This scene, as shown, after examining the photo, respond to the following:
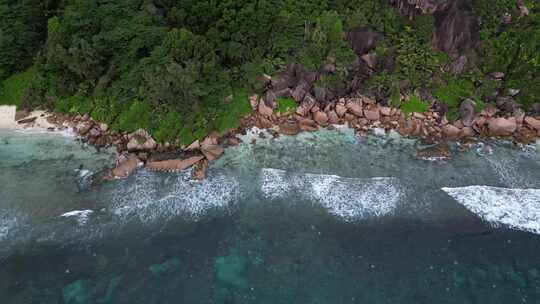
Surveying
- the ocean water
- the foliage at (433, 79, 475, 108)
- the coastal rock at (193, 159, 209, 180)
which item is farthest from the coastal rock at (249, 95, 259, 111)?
the foliage at (433, 79, 475, 108)

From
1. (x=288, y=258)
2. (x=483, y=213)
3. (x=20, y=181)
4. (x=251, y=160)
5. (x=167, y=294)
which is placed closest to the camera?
(x=167, y=294)

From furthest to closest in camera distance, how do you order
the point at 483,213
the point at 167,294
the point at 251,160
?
the point at 251,160
the point at 483,213
the point at 167,294

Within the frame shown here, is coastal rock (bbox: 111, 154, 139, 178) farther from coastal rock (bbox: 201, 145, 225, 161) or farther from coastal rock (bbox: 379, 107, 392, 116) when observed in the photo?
coastal rock (bbox: 379, 107, 392, 116)

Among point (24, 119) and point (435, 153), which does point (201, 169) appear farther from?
point (435, 153)

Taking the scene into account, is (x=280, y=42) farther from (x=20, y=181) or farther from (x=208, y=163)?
(x=20, y=181)

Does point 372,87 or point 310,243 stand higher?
point 372,87

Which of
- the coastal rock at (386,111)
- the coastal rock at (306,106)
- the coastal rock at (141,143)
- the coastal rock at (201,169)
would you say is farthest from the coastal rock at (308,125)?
the coastal rock at (141,143)

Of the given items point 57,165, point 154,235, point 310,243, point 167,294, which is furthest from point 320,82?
point 57,165
